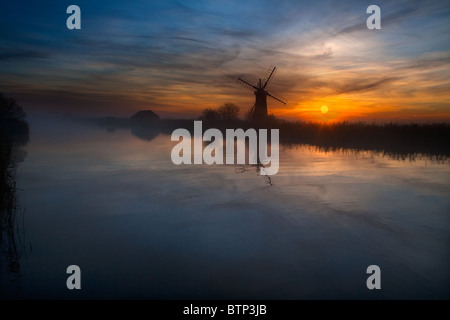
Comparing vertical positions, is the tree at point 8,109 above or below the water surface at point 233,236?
above

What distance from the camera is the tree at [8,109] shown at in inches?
1013

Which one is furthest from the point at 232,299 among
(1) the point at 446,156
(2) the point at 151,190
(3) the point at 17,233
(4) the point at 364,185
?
(1) the point at 446,156

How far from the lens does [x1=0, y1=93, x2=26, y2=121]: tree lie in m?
25.7

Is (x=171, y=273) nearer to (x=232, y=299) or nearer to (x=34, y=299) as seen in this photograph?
(x=232, y=299)

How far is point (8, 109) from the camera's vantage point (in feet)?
86.5

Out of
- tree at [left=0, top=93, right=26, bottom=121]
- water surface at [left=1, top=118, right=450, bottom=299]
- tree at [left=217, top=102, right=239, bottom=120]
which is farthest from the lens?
tree at [left=217, top=102, right=239, bottom=120]

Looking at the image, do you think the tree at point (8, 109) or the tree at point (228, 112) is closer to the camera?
the tree at point (8, 109)

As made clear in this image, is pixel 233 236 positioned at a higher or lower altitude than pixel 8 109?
lower

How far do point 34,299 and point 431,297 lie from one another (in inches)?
225

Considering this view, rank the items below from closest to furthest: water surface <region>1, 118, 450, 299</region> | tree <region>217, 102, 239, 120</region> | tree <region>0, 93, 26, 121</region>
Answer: water surface <region>1, 118, 450, 299</region> → tree <region>0, 93, 26, 121</region> → tree <region>217, 102, 239, 120</region>

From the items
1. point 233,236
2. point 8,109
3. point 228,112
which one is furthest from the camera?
point 228,112

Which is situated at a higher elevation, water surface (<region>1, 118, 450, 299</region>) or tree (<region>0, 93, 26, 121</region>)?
tree (<region>0, 93, 26, 121</region>)

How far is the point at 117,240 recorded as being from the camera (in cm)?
597

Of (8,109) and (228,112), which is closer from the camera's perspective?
(8,109)
